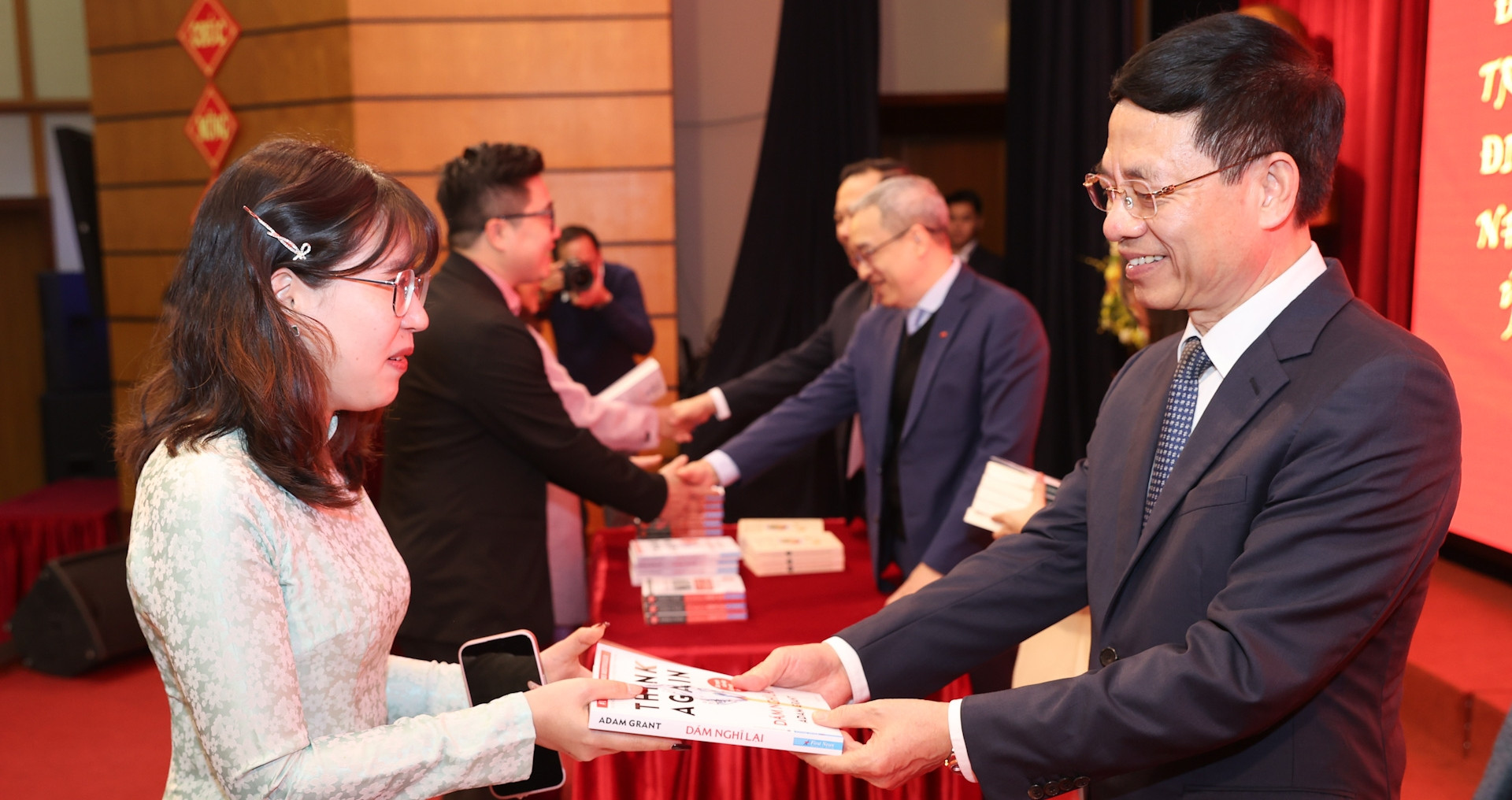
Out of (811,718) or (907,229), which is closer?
(811,718)

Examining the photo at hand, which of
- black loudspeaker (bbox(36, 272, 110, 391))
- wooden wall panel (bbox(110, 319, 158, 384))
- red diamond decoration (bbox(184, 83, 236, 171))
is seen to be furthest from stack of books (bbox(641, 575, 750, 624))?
black loudspeaker (bbox(36, 272, 110, 391))

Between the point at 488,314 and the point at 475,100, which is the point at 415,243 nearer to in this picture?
the point at 488,314

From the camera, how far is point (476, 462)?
2.51 m

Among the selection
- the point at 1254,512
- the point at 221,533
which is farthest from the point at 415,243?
the point at 1254,512

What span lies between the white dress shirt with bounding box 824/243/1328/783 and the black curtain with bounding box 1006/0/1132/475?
444 centimetres

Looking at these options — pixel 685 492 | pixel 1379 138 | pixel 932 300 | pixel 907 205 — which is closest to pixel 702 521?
pixel 685 492

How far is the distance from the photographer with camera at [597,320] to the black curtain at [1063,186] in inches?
89.7

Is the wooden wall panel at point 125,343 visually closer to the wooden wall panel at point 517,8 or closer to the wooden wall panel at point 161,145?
the wooden wall panel at point 161,145

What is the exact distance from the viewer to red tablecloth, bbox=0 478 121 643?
17.3 ft

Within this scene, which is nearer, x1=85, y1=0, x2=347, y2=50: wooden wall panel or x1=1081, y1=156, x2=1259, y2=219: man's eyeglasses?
x1=1081, y1=156, x2=1259, y2=219: man's eyeglasses

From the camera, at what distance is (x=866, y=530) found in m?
3.19

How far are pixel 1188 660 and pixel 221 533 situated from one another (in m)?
1.09

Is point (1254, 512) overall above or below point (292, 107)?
below

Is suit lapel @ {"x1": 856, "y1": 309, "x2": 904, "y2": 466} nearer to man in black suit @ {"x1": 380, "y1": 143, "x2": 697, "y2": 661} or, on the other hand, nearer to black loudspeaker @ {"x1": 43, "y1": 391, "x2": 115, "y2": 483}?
man in black suit @ {"x1": 380, "y1": 143, "x2": 697, "y2": 661}
